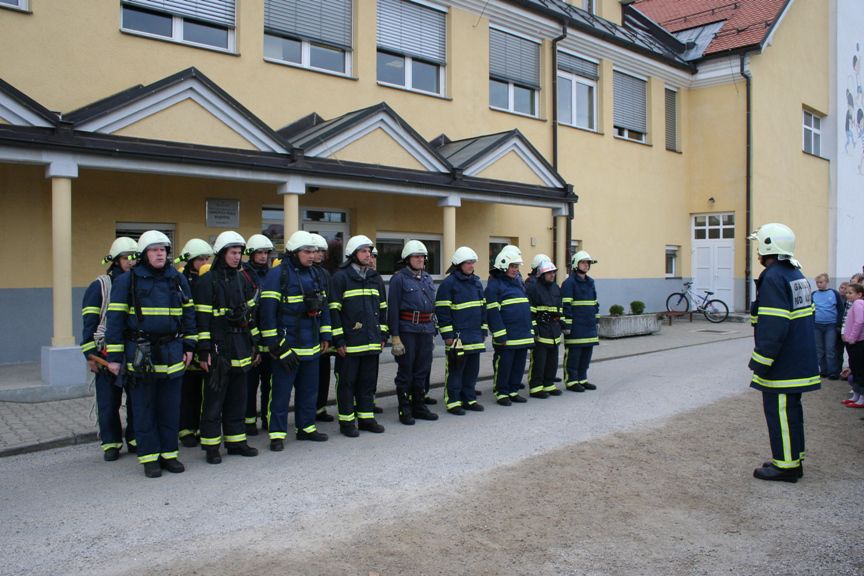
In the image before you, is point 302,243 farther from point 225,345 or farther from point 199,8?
point 199,8

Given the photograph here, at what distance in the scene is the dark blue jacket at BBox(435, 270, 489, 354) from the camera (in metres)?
8.71

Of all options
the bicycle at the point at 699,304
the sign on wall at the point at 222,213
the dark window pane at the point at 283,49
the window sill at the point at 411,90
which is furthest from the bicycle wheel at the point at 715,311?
the sign on wall at the point at 222,213

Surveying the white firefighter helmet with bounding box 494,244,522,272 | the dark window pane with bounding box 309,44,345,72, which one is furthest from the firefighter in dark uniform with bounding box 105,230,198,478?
the dark window pane with bounding box 309,44,345,72

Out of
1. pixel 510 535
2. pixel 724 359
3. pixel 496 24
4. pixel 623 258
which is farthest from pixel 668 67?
pixel 510 535

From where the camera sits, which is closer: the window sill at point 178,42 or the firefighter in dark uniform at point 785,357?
the firefighter in dark uniform at point 785,357

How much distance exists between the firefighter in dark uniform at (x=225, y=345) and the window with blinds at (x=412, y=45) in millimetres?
8814

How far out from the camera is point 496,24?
16.7 m

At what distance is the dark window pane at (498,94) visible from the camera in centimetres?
1688

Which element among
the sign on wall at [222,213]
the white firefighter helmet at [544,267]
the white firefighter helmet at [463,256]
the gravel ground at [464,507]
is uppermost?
the sign on wall at [222,213]

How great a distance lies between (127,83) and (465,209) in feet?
25.0

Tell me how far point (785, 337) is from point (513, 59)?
12840 millimetres

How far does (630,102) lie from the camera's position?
68.3 ft

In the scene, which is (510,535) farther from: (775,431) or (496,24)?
(496,24)

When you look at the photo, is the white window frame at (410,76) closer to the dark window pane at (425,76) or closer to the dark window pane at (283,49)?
the dark window pane at (425,76)
